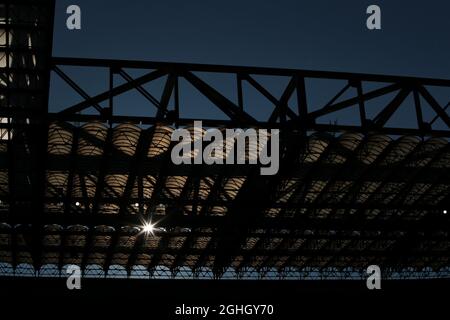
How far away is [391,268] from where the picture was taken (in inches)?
1781

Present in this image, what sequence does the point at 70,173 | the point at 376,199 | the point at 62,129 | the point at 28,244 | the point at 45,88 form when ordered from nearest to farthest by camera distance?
the point at 45,88, the point at 62,129, the point at 70,173, the point at 376,199, the point at 28,244

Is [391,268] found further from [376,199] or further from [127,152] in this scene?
[127,152]

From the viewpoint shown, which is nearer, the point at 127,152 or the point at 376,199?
the point at 127,152

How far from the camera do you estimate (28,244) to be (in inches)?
1479

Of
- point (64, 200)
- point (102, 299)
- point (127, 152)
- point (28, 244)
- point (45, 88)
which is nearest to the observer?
point (102, 299)

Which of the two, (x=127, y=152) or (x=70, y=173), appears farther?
(x=70, y=173)

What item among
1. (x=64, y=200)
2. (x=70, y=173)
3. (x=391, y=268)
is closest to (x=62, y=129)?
(x=70, y=173)

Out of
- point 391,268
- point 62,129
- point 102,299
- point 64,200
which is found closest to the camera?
point 102,299

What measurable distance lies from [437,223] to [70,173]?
808 inches

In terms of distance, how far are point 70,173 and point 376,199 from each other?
53.2ft

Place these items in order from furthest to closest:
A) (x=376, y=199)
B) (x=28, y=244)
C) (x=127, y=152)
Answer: (x=28, y=244) < (x=376, y=199) < (x=127, y=152)
